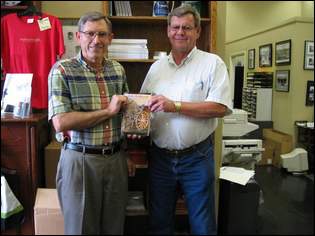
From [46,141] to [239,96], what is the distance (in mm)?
1479

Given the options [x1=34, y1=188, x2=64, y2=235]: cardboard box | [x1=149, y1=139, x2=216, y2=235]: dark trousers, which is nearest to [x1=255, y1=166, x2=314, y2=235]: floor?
[x1=149, y1=139, x2=216, y2=235]: dark trousers

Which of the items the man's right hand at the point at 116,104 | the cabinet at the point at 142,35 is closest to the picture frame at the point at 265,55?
the cabinet at the point at 142,35

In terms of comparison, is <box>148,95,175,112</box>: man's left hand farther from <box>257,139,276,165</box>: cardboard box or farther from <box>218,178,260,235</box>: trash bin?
<box>257,139,276,165</box>: cardboard box

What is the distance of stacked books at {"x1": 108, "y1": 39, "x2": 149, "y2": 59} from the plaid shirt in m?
0.87

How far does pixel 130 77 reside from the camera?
8.20 feet

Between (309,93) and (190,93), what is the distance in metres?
1.33

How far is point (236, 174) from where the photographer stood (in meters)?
2.26

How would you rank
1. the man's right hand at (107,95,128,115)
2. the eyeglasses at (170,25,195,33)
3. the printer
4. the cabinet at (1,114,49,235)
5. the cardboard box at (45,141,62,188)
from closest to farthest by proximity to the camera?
the man's right hand at (107,95,128,115) < the eyeglasses at (170,25,195,33) < the cabinet at (1,114,49,235) < the cardboard box at (45,141,62,188) < the printer

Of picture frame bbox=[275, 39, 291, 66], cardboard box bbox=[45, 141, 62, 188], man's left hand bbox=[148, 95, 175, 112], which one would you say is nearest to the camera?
man's left hand bbox=[148, 95, 175, 112]

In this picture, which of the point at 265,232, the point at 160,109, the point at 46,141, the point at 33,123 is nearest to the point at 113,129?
the point at 160,109

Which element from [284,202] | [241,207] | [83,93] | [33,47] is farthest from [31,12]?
[284,202]

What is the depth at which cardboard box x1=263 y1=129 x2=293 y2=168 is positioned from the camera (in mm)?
2496

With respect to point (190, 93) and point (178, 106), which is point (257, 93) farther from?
point (178, 106)

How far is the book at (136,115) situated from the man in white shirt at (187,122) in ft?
0.40
